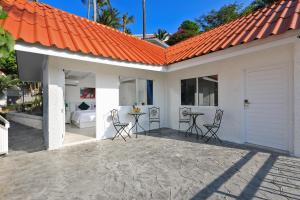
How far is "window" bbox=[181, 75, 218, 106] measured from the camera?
21.8ft

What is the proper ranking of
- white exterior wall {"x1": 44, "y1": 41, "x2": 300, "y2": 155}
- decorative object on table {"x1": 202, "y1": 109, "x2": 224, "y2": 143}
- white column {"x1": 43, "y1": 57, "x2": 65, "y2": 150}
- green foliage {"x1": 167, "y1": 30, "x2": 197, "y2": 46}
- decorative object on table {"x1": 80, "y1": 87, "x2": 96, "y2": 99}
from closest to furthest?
white exterior wall {"x1": 44, "y1": 41, "x2": 300, "y2": 155}, white column {"x1": 43, "y1": 57, "x2": 65, "y2": 150}, decorative object on table {"x1": 202, "y1": 109, "x2": 224, "y2": 143}, decorative object on table {"x1": 80, "y1": 87, "x2": 96, "y2": 99}, green foliage {"x1": 167, "y1": 30, "x2": 197, "y2": 46}

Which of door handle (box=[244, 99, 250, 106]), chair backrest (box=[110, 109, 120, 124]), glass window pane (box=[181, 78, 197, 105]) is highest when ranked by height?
glass window pane (box=[181, 78, 197, 105])

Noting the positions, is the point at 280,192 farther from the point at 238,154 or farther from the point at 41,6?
the point at 41,6

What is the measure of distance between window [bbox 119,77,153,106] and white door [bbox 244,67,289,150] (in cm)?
406

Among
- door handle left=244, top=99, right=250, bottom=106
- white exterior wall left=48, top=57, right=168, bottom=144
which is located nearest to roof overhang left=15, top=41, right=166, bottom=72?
white exterior wall left=48, top=57, right=168, bottom=144

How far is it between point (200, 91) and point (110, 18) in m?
20.9

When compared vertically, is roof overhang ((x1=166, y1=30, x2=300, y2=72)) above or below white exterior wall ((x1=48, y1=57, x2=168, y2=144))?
above

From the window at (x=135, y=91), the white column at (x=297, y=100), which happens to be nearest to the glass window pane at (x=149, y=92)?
the window at (x=135, y=91)

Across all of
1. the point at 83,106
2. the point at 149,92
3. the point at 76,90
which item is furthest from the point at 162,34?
the point at 149,92

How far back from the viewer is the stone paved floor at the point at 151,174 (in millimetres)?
2824

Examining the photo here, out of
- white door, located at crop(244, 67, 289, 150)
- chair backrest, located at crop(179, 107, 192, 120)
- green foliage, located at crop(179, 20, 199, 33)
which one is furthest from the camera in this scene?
green foliage, located at crop(179, 20, 199, 33)

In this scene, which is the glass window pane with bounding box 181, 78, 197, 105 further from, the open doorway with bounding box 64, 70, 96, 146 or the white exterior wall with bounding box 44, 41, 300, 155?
the open doorway with bounding box 64, 70, 96, 146

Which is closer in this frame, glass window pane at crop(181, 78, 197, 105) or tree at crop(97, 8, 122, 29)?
glass window pane at crop(181, 78, 197, 105)

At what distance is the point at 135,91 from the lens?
25.1 feet
